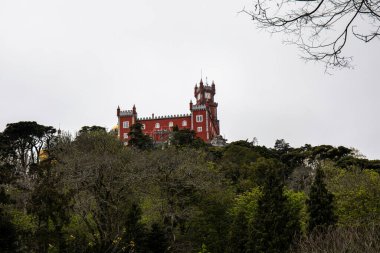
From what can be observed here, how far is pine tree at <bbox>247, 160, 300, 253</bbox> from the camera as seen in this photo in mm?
23516

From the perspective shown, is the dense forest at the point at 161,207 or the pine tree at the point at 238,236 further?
the pine tree at the point at 238,236

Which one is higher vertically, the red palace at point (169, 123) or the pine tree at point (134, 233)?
the red palace at point (169, 123)

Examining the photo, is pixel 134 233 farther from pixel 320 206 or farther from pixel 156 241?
pixel 320 206

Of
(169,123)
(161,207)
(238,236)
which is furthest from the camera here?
(169,123)

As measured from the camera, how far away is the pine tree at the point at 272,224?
2352 centimetres

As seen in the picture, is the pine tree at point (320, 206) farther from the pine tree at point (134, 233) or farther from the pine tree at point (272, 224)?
the pine tree at point (134, 233)

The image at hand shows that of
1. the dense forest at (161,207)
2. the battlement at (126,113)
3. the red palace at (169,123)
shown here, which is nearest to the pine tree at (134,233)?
the dense forest at (161,207)

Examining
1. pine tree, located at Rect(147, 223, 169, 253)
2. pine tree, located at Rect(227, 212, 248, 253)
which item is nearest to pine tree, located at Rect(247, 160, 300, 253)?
pine tree, located at Rect(227, 212, 248, 253)

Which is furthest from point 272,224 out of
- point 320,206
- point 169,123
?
point 169,123

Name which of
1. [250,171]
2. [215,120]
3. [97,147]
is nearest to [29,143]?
[97,147]

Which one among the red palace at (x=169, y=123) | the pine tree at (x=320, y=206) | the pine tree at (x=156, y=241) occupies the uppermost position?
the red palace at (x=169, y=123)

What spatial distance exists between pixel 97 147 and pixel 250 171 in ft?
48.2

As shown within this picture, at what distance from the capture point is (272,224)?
24328mm

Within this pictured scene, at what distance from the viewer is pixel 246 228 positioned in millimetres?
26266
